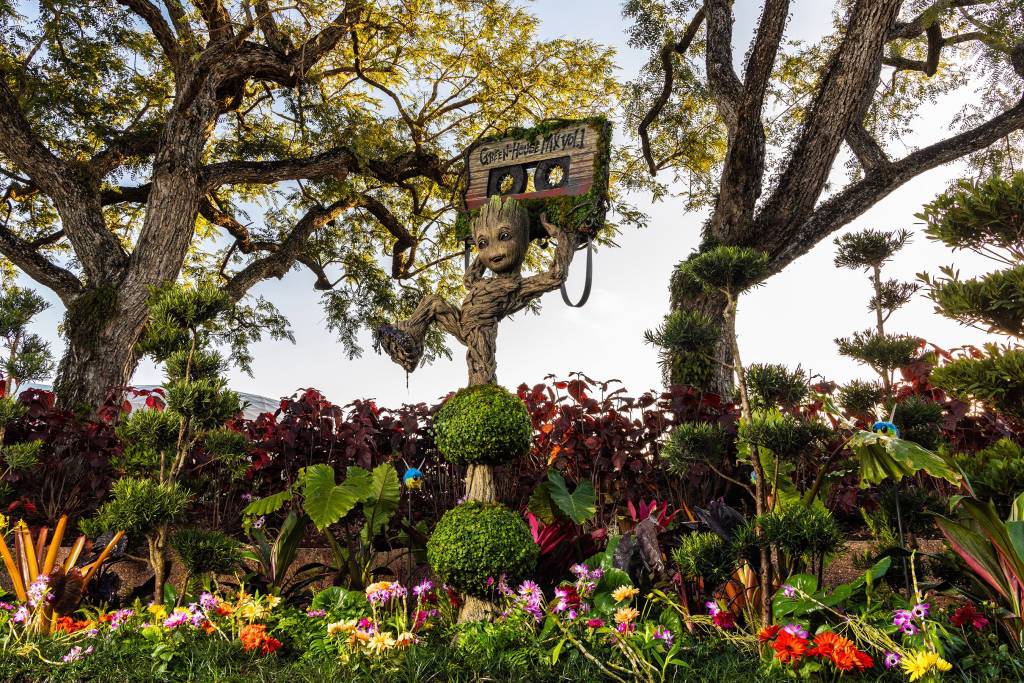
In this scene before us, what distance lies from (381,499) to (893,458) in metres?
2.49

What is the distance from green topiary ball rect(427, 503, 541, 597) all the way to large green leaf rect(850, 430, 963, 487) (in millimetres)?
1422

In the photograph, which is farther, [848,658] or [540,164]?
[540,164]

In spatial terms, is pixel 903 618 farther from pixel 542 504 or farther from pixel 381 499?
pixel 381 499

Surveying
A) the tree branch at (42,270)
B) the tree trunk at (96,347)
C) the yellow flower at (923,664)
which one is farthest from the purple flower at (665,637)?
the tree branch at (42,270)

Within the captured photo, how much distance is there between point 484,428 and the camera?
3031mm

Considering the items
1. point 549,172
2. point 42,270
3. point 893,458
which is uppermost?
point 42,270

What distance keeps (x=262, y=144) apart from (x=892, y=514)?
977cm

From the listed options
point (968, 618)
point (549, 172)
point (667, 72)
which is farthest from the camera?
point (667, 72)

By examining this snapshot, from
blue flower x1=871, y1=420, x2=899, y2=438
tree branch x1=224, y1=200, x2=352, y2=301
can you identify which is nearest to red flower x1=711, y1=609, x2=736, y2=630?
blue flower x1=871, y1=420, x2=899, y2=438

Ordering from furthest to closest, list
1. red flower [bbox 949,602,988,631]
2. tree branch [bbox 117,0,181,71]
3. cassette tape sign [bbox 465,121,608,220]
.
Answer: tree branch [bbox 117,0,181,71], cassette tape sign [bbox 465,121,608,220], red flower [bbox 949,602,988,631]

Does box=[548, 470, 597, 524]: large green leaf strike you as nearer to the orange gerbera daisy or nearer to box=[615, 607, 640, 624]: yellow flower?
box=[615, 607, 640, 624]: yellow flower

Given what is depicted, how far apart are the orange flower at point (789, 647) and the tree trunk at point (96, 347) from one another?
23.4ft

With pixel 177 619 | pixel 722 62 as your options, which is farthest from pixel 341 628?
pixel 722 62

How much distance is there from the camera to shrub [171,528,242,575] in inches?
125
